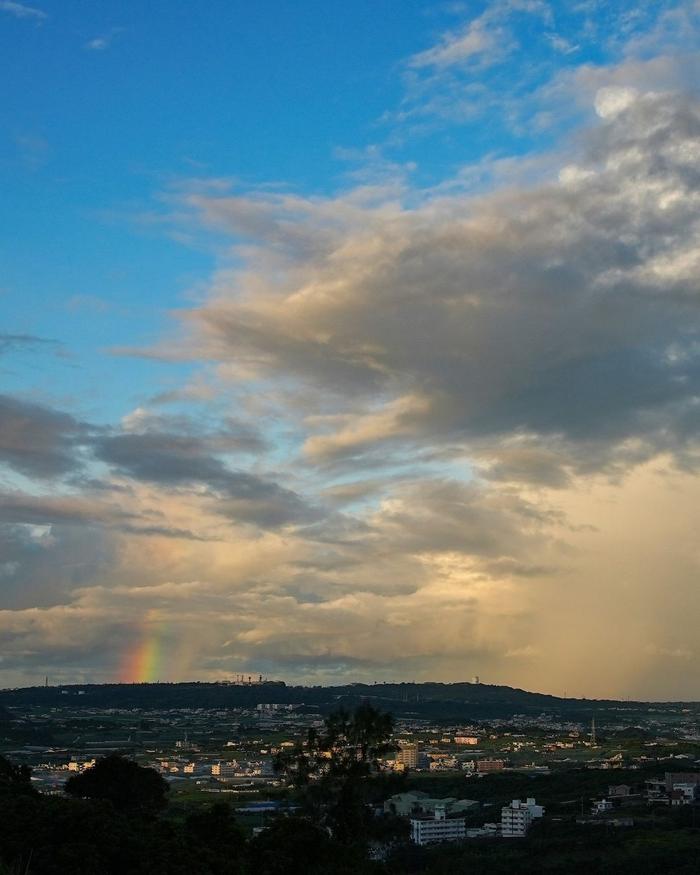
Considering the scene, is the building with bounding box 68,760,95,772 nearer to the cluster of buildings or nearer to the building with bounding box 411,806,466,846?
the cluster of buildings

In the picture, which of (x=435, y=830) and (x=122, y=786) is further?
(x=435, y=830)

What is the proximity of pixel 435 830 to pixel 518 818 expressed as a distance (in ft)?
29.3

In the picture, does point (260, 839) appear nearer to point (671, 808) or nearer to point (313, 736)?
point (313, 736)

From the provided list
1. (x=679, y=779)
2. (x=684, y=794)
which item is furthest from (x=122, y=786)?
→ (x=679, y=779)

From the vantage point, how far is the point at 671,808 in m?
121

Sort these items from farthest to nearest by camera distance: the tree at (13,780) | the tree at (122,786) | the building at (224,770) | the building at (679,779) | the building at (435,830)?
the building at (224,770), the building at (679,779), the building at (435,830), the tree at (122,786), the tree at (13,780)

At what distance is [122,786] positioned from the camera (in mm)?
61500

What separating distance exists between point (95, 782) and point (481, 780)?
4518 inches

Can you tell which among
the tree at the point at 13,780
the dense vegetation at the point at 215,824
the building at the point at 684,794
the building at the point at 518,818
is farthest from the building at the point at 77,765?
the dense vegetation at the point at 215,824

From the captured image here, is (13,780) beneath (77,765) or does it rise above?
above

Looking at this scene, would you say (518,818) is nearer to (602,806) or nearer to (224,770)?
(602,806)

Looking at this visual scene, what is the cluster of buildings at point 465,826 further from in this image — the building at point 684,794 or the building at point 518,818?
the building at point 684,794

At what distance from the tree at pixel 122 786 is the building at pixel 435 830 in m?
57.8

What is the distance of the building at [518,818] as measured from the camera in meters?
115
